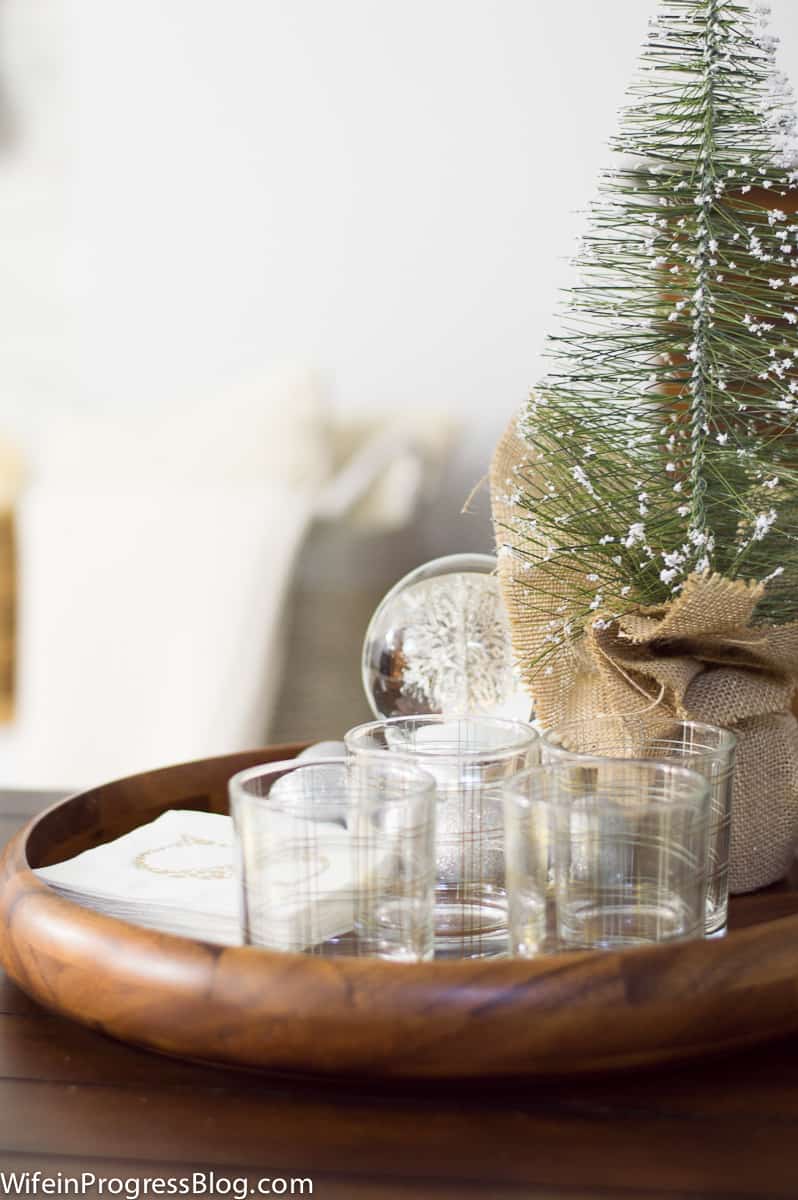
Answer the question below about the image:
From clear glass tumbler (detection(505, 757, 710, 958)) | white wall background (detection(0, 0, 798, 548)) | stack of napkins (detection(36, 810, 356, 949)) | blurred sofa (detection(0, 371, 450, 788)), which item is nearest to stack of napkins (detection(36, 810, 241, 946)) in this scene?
stack of napkins (detection(36, 810, 356, 949))

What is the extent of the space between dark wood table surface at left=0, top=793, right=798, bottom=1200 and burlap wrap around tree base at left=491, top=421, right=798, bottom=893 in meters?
0.16

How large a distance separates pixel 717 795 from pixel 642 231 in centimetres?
26

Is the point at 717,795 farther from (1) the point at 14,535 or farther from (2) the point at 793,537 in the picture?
(1) the point at 14,535

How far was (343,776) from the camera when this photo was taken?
0.52 meters

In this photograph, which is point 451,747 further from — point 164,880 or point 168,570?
point 168,570

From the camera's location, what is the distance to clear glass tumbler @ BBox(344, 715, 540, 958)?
519 millimetres

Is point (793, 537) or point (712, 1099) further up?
point (793, 537)

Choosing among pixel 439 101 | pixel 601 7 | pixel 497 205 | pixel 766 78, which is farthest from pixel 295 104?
pixel 766 78

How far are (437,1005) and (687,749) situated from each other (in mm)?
201

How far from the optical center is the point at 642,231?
1.94ft

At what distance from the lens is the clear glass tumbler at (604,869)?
0.46 m

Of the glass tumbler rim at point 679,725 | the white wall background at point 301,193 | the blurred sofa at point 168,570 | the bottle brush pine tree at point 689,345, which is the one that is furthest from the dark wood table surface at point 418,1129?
the white wall background at point 301,193

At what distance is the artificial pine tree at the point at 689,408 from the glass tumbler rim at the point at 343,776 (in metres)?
0.14

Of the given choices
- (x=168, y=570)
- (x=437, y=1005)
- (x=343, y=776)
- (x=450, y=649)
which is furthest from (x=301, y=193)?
(x=437, y=1005)
